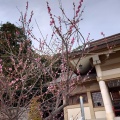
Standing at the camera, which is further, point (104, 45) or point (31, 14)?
point (104, 45)

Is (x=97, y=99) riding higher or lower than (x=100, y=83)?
lower

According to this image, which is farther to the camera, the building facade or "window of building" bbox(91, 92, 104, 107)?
"window of building" bbox(91, 92, 104, 107)

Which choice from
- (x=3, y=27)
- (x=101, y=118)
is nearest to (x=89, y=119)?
(x=101, y=118)

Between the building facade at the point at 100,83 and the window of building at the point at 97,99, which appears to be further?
the window of building at the point at 97,99

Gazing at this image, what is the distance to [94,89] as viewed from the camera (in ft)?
30.1

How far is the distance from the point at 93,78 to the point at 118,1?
5585 millimetres

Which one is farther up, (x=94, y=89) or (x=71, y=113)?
(x=94, y=89)

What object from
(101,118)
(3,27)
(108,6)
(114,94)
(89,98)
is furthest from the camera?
(3,27)

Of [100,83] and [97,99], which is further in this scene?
[97,99]

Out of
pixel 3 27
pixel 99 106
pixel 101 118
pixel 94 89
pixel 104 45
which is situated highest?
pixel 3 27

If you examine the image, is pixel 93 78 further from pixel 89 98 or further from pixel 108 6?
pixel 108 6

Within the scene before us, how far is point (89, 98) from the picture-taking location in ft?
29.7

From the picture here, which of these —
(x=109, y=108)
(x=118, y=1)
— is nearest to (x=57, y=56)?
(x=118, y=1)

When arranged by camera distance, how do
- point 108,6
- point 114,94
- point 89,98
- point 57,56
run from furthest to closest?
point 114,94 → point 89,98 → point 108,6 → point 57,56
